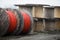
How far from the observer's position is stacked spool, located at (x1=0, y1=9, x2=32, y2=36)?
7.41 metres

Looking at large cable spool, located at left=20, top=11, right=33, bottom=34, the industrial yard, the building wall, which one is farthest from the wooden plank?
large cable spool, located at left=20, top=11, right=33, bottom=34

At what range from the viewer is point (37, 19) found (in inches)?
361

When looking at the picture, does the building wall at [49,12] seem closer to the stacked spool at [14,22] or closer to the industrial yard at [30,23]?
the industrial yard at [30,23]

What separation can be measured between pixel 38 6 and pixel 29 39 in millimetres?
2463

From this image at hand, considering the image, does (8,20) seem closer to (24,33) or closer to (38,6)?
(24,33)

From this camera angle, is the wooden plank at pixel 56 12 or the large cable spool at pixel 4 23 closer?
the large cable spool at pixel 4 23

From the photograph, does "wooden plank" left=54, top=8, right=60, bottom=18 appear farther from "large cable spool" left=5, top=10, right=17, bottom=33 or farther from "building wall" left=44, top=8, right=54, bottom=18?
"large cable spool" left=5, top=10, right=17, bottom=33

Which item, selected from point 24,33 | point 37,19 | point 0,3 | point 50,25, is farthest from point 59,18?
point 0,3

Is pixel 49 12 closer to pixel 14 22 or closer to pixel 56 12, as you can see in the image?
pixel 56 12

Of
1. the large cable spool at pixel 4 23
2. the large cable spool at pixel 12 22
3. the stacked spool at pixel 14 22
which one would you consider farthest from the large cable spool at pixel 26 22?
the large cable spool at pixel 4 23

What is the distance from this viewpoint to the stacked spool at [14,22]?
24.3ft

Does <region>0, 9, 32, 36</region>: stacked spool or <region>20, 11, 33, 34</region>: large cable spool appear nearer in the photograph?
<region>0, 9, 32, 36</region>: stacked spool

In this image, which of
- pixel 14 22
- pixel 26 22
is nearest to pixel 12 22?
pixel 14 22

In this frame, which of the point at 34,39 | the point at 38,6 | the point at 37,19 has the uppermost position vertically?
the point at 38,6
